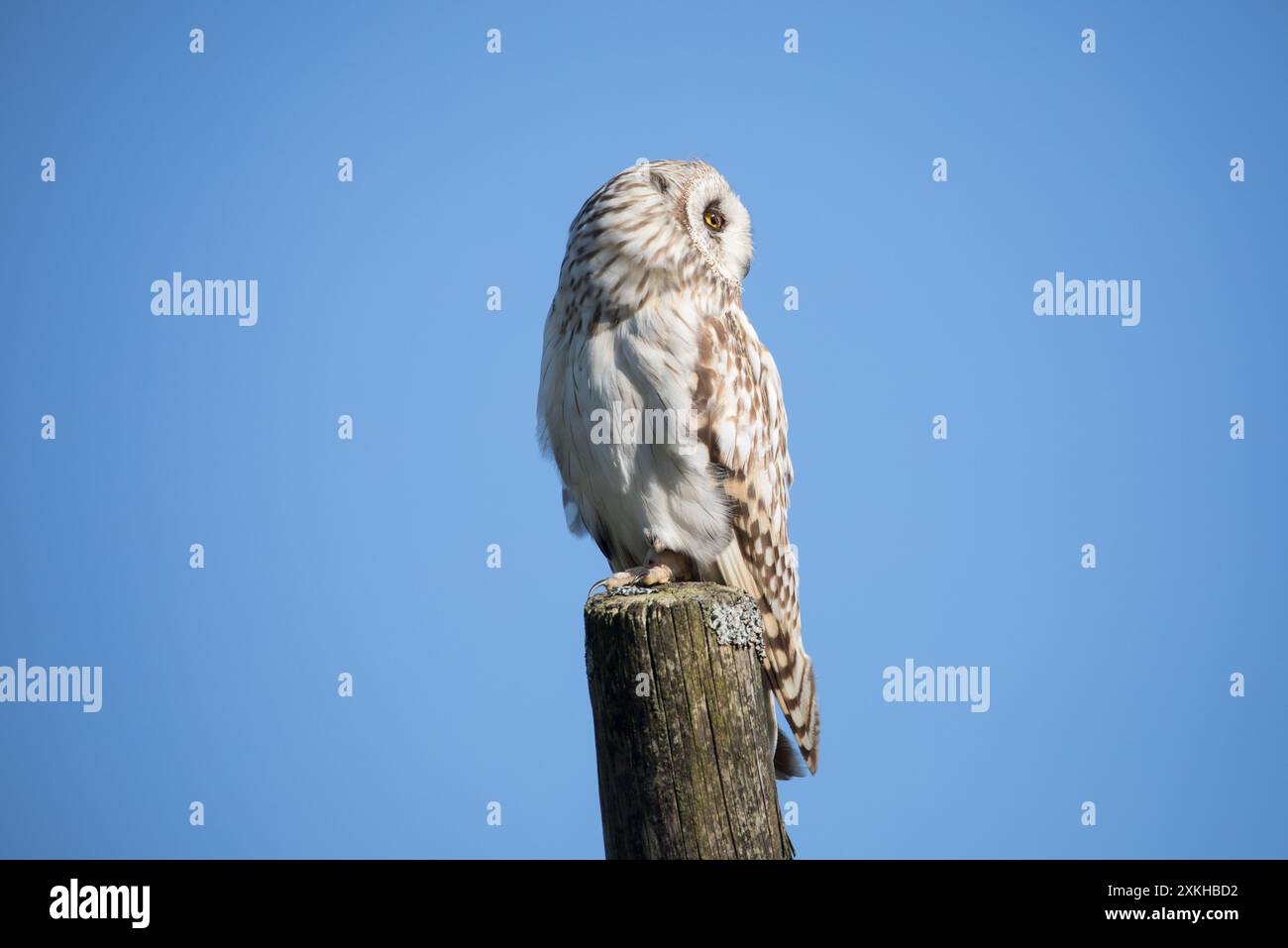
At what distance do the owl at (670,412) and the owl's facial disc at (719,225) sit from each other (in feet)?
0.05

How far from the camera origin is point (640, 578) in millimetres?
4109

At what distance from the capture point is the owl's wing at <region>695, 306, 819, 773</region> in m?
4.18

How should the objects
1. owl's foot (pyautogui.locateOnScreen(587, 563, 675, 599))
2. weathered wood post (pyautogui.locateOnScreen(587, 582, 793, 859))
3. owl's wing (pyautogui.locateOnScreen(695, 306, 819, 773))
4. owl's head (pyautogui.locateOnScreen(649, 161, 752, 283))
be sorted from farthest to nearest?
owl's head (pyautogui.locateOnScreen(649, 161, 752, 283))
owl's wing (pyautogui.locateOnScreen(695, 306, 819, 773))
owl's foot (pyautogui.locateOnScreen(587, 563, 675, 599))
weathered wood post (pyautogui.locateOnScreen(587, 582, 793, 859))

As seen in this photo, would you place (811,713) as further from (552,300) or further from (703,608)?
(552,300)

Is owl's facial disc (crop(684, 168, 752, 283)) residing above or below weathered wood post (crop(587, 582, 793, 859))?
above

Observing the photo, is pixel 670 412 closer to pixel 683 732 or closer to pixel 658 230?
pixel 658 230

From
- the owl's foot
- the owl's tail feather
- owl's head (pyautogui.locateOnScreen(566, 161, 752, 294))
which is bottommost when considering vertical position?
the owl's tail feather

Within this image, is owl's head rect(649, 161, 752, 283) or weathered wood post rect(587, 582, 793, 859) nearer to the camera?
weathered wood post rect(587, 582, 793, 859)

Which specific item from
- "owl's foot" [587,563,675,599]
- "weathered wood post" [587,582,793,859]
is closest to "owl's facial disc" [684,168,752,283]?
"owl's foot" [587,563,675,599]

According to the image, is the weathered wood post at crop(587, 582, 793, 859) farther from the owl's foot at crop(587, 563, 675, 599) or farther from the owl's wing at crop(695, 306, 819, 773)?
the owl's wing at crop(695, 306, 819, 773)

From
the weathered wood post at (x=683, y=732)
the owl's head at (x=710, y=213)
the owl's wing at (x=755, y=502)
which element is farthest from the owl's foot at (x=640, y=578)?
the owl's head at (x=710, y=213)
